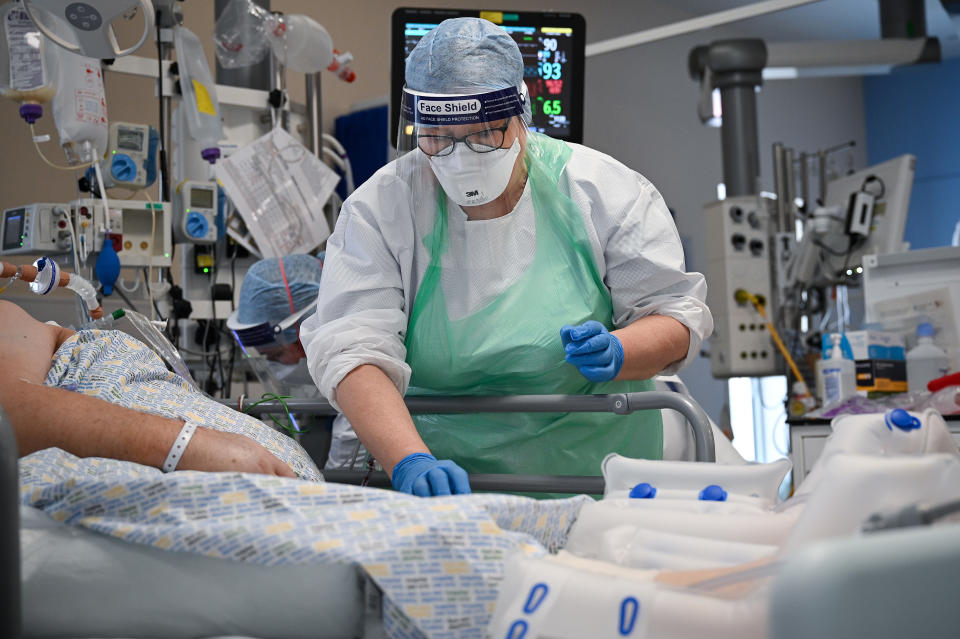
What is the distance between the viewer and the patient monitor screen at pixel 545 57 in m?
3.24

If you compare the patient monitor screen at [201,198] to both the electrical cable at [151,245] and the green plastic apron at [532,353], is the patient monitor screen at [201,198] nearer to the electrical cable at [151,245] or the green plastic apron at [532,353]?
the electrical cable at [151,245]

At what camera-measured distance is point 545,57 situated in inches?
130

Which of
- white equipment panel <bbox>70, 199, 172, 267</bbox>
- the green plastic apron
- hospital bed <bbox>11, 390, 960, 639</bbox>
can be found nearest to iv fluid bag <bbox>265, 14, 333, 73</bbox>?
white equipment panel <bbox>70, 199, 172, 267</bbox>

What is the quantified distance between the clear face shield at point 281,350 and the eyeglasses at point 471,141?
1.20 metres

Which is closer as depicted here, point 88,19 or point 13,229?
point 88,19

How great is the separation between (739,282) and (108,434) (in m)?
4.28

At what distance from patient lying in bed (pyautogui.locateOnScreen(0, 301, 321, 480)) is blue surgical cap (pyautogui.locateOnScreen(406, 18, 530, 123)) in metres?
0.73

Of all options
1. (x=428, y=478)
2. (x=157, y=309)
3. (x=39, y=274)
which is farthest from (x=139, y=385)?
(x=157, y=309)

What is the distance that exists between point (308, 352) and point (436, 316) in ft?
0.86

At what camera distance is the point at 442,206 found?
6.41 feet

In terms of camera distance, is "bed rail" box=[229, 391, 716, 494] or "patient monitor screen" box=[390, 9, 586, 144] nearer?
"bed rail" box=[229, 391, 716, 494]

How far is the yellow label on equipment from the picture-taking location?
11.2 ft

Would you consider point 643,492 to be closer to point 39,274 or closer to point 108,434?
point 108,434

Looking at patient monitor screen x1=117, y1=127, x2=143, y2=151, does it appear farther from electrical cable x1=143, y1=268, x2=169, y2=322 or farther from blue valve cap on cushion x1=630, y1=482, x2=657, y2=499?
blue valve cap on cushion x1=630, y1=482, x2=657, y2=499
